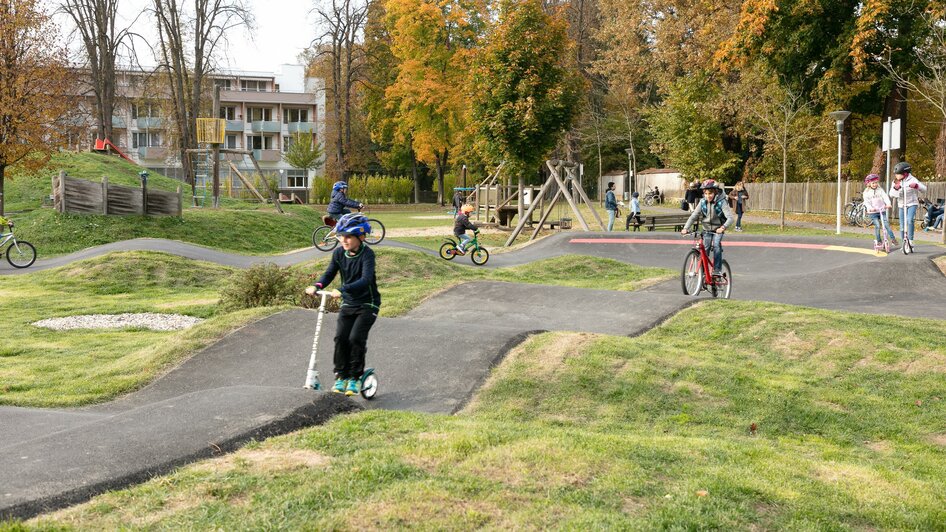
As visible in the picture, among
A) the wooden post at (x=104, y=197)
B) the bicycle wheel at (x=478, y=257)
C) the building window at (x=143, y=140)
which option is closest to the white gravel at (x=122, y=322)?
the bicycle wheel at (x=478, y=257)

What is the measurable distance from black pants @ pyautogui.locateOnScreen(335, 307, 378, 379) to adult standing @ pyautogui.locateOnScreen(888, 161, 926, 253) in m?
13.4

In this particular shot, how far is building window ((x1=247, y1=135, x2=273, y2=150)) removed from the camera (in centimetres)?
9344

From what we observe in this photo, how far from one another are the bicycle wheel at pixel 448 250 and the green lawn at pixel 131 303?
2.49 meters

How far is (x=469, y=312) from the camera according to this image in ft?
Result: 45.1

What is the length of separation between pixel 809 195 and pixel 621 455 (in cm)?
3798

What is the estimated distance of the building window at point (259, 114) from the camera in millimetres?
93000

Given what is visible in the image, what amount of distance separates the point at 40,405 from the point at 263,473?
471cm

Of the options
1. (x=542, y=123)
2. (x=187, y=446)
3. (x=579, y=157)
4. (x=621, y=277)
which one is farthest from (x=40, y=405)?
(x=579, y=157)

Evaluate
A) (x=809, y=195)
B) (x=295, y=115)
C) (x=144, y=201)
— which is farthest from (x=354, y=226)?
(x=295, y=115)

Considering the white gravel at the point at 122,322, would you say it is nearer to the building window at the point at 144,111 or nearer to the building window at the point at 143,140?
the building window at the point at 144,111

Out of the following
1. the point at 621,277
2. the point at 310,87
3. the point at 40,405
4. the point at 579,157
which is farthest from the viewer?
the point at 310,87

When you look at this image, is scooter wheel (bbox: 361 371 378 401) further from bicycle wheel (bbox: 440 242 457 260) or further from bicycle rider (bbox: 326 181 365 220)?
bicycle wheel (bbox: 440 242 457 260)

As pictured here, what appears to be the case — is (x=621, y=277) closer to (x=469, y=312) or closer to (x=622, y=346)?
Answer: (x=469, y=312)

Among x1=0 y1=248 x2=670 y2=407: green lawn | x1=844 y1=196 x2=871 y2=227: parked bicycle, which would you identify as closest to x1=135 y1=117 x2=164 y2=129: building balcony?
x1=844 y1=196 x2=871 y2=227: parked bicycle
